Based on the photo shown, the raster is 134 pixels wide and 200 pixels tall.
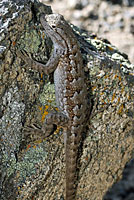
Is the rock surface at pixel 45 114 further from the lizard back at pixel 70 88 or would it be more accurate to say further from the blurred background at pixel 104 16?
the blurred background at pixel 104 16

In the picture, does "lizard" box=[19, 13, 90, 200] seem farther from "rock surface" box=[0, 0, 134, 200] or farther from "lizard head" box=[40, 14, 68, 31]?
"rock surface" box=[0, 0, 134, 200]

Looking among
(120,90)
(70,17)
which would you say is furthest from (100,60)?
(70,17)

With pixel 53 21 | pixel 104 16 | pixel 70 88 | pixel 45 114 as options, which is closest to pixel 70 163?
pixel 45 114

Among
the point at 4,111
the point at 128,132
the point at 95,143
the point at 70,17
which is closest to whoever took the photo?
the point at 4,111

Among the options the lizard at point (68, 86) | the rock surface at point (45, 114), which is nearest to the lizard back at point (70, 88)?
the lizard at point (68, 86)

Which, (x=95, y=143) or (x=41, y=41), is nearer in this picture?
(x=41, y=41)

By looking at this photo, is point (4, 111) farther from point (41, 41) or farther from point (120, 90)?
point (120, 90)

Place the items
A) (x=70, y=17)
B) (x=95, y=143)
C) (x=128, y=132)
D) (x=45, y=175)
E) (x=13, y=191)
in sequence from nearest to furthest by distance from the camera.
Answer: (x=13, y=191), (x=45, y=175), (x=95, y=143), (x=128, y=132), (x=70, y=17)

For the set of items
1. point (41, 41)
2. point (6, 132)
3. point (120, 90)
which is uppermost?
point (41, 41)
